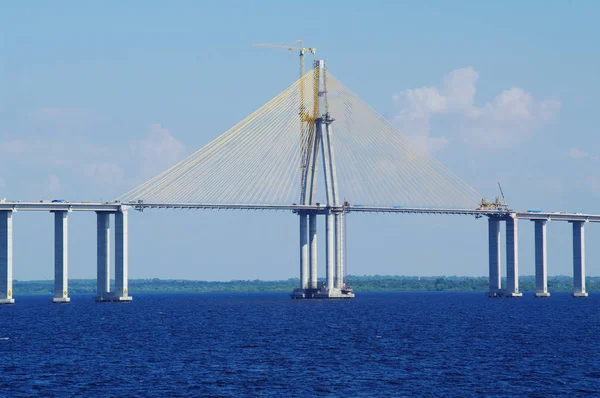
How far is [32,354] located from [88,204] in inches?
2570

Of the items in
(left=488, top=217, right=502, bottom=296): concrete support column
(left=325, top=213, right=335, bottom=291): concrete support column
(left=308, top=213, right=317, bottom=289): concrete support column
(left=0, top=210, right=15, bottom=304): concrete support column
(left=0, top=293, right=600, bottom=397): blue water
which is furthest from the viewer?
(left=488, top=217, right=502, bottom=296): concrete support column

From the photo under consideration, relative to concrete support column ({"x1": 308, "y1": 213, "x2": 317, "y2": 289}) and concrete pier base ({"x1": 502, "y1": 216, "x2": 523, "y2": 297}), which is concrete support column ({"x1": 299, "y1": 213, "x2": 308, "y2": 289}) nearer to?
concrete support column ({"x1": 308, "y1": 213, "x2": 317, "y2": 289})

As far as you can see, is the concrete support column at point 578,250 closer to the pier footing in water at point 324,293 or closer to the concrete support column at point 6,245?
the pier footing in water at point 324,293

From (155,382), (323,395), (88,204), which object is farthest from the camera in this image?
(88,204)

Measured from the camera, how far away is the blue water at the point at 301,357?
5428 cm

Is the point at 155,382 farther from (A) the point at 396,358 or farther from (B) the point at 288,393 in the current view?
(A) the point at 396,358

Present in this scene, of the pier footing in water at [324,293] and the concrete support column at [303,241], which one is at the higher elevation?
the concrete support column at [303,241]

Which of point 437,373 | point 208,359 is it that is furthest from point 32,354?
point 437,373

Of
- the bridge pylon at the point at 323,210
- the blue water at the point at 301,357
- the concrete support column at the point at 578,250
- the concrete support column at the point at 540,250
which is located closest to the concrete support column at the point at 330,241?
the bridge pylon at the point at 323,210

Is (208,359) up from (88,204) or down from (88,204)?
down

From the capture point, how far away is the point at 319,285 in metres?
148

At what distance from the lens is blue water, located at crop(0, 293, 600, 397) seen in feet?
178

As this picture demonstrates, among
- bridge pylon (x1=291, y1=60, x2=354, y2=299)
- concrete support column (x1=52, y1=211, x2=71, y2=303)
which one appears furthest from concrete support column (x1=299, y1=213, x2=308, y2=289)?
concrete support column (x1=52, y1=211, x2=71, y2=303)

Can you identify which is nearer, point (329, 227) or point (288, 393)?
point (288, 393)
